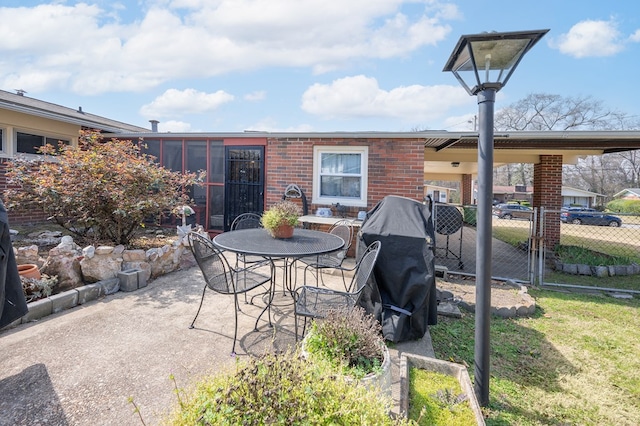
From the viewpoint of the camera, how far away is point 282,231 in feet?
12.1

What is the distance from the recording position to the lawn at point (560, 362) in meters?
2.33

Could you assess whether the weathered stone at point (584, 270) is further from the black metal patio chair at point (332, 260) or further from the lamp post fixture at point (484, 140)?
the lamp post fixture at point (484, 140)

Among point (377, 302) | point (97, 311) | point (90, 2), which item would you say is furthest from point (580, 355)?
point (90, 2)

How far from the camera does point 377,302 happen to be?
3016 mm

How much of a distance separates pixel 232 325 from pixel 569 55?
72.7 feet

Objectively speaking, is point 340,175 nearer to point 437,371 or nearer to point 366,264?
point 366,264

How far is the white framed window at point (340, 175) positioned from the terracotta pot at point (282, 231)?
120 inches

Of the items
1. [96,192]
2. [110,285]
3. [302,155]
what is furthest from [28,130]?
[302,155]

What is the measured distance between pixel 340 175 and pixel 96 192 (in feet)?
13.8

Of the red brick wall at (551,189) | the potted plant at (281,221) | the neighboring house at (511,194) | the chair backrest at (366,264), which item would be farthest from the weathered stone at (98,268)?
the neighboring house at (511,194)

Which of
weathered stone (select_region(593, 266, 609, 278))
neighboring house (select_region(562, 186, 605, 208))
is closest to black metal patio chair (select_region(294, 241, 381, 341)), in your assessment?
weathered stone (select_region(593, 266, 609, 278))

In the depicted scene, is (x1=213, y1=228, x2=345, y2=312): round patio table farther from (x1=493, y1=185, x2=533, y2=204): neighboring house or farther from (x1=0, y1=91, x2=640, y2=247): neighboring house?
(x1=493, y1=185, x2=533, y2=204): neighboring house

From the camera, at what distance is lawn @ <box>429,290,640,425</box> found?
2.33 meters

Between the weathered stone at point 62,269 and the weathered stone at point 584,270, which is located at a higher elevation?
Answer: the weathered stone at point 62,269
